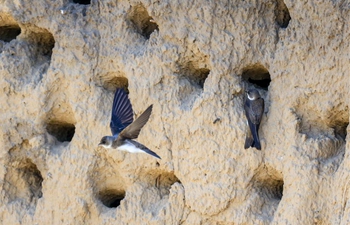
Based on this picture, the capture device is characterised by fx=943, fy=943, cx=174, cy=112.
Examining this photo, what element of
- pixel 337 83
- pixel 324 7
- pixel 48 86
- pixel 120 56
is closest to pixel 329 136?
pixel 337 83

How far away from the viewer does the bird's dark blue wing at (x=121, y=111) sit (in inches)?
132

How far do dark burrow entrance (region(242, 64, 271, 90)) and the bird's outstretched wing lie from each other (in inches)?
14.9

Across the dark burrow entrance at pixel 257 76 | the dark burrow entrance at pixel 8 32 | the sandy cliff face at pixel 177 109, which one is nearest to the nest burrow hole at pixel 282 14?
the sandy cliff face at pixel 177 109

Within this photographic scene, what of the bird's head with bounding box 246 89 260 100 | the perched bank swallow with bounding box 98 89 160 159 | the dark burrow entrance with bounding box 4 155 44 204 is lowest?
the dark burrow entrance with bounding box 4 155 44 204

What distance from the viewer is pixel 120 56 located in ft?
11.6

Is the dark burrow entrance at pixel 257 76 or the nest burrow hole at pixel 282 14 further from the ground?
the nest burrow hole at pixel 282 14

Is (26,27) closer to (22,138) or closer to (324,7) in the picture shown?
(22,138)

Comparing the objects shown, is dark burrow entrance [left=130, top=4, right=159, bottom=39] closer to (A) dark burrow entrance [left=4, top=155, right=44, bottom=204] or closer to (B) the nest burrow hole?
(B) the nest burrow hole

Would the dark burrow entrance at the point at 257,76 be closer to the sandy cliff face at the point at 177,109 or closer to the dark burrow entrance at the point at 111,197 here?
the sandy cliff face at the point at 177,109

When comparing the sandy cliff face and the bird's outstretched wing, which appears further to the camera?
the bird's outstretched wing

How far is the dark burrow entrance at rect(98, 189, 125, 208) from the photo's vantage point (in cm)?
364

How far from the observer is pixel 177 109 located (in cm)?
341

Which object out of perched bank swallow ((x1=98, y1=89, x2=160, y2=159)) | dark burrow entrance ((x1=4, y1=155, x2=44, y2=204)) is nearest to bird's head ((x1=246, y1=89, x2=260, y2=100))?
perched bank swallow ((x1=98, y1=89, x2=160, y2=159))

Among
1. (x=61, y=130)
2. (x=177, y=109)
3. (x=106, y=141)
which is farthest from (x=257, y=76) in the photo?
(x=61, y=130)
